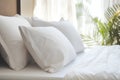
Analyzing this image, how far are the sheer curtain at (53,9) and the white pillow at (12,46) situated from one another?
162 cm

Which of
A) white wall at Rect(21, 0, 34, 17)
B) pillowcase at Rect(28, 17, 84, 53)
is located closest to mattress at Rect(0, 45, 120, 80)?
pillowcase at Rect(28, 17, 84, 53)

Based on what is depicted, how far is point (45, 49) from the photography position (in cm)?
164

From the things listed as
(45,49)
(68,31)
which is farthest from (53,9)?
(45,49)

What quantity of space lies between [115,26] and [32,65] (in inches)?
64.9

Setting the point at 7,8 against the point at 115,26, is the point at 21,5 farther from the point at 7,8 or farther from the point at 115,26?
the point at 115,26

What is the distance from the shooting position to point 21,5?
2.87 meters

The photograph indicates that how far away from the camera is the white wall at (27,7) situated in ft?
9.71

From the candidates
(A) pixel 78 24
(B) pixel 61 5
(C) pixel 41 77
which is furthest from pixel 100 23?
(C) pixel 41 77

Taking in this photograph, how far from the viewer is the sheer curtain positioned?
3271 millimetres

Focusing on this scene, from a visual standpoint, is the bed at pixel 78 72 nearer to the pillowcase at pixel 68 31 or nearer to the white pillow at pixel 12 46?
the white pillow at pixel 12 46

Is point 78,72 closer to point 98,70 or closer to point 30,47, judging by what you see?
point 98,70

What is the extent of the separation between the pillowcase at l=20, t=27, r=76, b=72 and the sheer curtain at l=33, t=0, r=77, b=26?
160 centimetres

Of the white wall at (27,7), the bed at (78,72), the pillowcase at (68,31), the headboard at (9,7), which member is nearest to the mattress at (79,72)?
the bed at (78,72)

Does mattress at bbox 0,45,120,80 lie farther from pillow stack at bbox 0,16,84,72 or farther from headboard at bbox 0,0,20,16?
headboard at bbox 0,0,20,16
